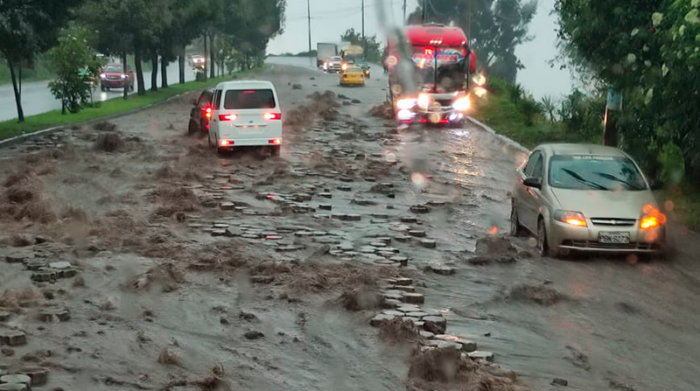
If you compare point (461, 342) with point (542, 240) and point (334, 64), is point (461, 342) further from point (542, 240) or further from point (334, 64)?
point (334, 64)

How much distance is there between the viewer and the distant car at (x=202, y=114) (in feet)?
100

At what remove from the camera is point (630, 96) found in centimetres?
1800

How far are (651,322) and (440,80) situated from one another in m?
28.3

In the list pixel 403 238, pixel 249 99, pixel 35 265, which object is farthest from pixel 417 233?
pixel 249 99

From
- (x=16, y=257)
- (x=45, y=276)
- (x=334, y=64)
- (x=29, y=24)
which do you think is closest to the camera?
(x=45, y=276)

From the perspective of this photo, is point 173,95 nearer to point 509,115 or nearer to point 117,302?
point 509,115

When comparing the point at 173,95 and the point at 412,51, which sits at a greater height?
the point at 412,51

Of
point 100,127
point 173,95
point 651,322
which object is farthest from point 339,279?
point 173,95

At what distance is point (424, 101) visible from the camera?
124 ft

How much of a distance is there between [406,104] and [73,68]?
13.1 meters

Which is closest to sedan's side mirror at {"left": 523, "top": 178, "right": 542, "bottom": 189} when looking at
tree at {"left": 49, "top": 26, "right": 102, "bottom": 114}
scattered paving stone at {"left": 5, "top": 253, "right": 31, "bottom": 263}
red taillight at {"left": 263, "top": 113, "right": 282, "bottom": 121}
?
scattered paving stone at {"left": 5, "top": 253, "right": 31, "bottom": 263}

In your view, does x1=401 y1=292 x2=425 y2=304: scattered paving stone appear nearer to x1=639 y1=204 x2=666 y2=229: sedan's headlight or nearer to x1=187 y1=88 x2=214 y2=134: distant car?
x1=639 y1=204 x2=666 y2=229: sedan's headlight

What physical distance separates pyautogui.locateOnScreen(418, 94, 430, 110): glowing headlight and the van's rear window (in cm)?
1257

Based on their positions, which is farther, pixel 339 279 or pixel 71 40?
pixel 71 40
